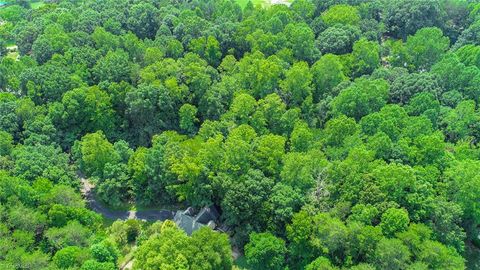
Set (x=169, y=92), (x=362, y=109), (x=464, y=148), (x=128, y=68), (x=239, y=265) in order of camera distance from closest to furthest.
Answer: (x=239, y=265), (x=464, y=148), (x=362, y=109), (x=169, y=92), (x=128, y=68)

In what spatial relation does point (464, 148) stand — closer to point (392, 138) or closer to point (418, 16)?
point (392, 138)

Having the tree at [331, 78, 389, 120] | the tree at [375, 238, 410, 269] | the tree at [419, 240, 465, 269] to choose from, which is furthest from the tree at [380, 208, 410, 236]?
the tree at [331, 78, 389, 120]

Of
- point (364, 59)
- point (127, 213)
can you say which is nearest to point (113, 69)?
point (127, 213)

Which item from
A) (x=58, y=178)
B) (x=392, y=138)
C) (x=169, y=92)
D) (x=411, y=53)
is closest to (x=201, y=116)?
(x=169, y=92)

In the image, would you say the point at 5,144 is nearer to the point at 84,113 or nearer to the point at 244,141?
the point at 84,113

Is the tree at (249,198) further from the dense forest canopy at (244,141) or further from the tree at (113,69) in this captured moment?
the tree at (113,69)

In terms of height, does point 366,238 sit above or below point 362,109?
below

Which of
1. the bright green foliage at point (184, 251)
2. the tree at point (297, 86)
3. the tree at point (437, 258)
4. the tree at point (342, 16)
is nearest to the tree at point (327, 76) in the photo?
the tree at point (297, 86)
